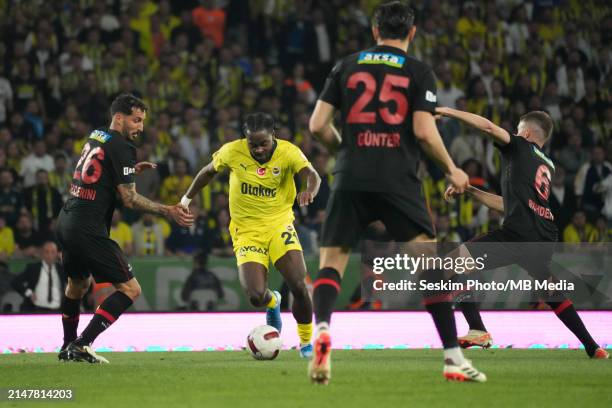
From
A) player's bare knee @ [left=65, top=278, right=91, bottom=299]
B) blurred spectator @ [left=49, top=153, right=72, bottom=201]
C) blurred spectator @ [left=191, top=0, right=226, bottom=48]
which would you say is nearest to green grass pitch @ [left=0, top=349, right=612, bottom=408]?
player's bare knee @ [left=65, top=278, right=91, bottom=299]

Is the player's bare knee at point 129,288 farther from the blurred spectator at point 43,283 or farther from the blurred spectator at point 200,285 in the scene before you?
the blurred spectator at point 200,285

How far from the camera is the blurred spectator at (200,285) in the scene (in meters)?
14.7

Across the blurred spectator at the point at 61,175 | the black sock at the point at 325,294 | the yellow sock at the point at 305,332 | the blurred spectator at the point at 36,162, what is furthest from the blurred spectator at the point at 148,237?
the black sock at the point at 325,294

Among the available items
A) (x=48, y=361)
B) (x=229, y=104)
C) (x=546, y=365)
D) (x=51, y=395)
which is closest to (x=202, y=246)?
(x=229, y=104)

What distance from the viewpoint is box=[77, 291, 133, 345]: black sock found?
935 cm

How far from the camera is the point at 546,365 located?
348 inches

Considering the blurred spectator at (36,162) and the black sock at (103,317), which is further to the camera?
the blurred spectator at (36,162)

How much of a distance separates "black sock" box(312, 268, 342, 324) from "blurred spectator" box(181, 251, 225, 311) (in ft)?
25.1

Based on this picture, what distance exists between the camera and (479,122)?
841cm

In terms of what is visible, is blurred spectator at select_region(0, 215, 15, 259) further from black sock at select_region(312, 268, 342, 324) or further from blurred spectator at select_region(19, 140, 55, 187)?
black sock at select_region(312, 268, 342, 324)

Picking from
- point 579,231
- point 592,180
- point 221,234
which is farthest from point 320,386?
point 592,180

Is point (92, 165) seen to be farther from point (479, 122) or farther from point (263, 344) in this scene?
point (479, 122)

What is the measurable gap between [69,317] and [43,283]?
14.2 ft

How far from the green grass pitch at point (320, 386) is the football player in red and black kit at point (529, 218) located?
422 millimetres
